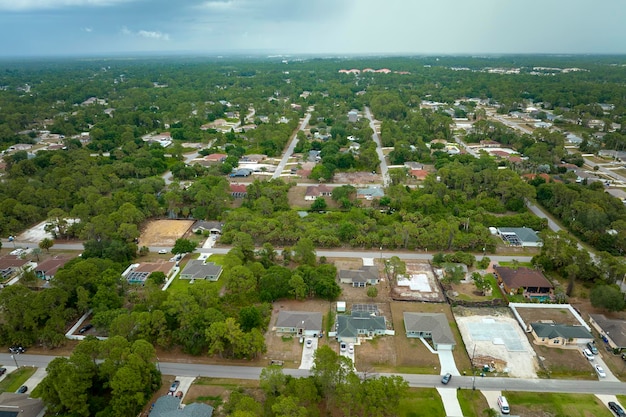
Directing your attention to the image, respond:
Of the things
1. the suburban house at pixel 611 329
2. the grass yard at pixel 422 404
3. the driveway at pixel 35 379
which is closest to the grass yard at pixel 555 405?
the grass yard at pixel 422 404

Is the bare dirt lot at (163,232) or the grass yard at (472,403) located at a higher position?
the bare dirt lot at (163,232)

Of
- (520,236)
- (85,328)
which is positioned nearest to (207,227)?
(85,328)

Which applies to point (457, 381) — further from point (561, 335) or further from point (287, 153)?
point (287, 153)

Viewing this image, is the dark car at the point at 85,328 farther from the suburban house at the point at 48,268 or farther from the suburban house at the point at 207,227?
the suburban house at the point at 207,227

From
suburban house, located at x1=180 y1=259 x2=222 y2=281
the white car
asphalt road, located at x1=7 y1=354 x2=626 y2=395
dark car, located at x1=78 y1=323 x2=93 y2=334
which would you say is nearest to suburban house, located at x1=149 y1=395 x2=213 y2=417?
asphalt road, located at x1=7 y1=354 x2=626 y2=395

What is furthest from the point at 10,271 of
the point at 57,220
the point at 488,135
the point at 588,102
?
the point at 588,102

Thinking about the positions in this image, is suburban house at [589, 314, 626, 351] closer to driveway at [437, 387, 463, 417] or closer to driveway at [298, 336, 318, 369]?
driveway at [437, 387, 463, 417]
